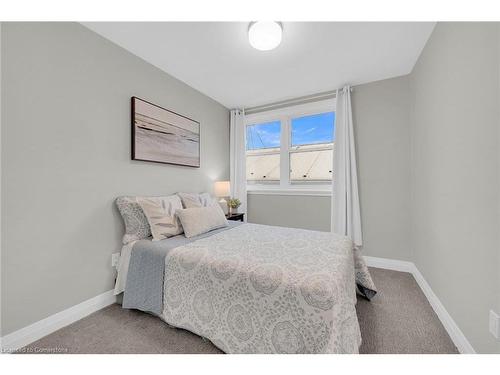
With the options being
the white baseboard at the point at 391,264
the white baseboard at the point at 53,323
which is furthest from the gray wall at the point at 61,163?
the white baseboard at the point at 391,264

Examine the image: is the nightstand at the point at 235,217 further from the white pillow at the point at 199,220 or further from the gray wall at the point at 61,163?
the gray wall at the point at 61,163

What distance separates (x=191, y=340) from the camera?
1.39 m

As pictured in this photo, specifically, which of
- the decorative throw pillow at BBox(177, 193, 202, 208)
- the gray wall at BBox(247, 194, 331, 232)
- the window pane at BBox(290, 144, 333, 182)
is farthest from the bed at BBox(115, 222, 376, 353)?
the window pane at BBox(290, 144, 333, 182)

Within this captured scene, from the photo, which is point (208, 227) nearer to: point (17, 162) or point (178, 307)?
point (178, 307)

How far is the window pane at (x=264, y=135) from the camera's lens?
11.7ft

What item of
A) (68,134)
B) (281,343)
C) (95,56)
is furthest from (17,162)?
(281,343)

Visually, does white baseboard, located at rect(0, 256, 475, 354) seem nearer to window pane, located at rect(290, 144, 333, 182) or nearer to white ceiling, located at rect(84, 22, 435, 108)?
window pane, located at rect(290, 144, 333, 182)

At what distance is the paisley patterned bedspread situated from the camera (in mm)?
1014

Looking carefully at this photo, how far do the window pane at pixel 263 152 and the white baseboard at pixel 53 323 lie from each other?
265 centimetres

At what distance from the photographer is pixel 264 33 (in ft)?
5.65

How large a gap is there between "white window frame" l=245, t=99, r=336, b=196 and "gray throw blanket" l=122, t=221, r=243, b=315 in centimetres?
207

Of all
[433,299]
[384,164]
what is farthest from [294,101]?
[433,299]
